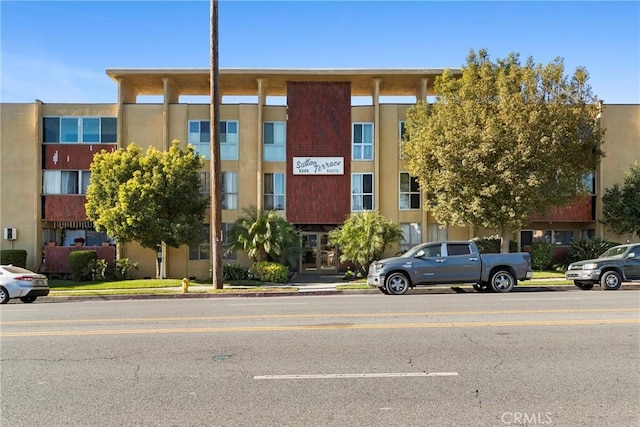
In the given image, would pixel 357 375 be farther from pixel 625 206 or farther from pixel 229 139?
pixel 625 206

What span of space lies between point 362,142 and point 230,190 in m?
7.47

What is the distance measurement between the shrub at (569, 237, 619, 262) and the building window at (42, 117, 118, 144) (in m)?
24.3

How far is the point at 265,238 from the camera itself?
80.9 ft

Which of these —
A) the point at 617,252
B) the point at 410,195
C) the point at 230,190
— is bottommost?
the point at 617,252

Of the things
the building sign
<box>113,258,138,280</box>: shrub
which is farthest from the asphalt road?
the building sign

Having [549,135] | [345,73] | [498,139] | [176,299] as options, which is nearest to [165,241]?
[176,299]

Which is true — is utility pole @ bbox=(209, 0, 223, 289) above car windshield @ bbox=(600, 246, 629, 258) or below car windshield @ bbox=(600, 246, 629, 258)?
above

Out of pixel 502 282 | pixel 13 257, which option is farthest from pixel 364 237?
pixel 13 257

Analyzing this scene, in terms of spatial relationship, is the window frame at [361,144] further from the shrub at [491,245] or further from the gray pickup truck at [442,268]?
the gray pickup truck at [442,268]

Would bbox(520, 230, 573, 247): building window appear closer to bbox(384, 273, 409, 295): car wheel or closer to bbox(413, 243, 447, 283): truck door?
bbox(413, 243, 447, 283): truck door

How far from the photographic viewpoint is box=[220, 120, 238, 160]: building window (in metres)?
29.0

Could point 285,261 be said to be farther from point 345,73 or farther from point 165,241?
point 345,73

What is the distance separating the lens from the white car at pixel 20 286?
56.3 feet

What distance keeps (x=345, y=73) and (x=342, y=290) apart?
1262 cm
